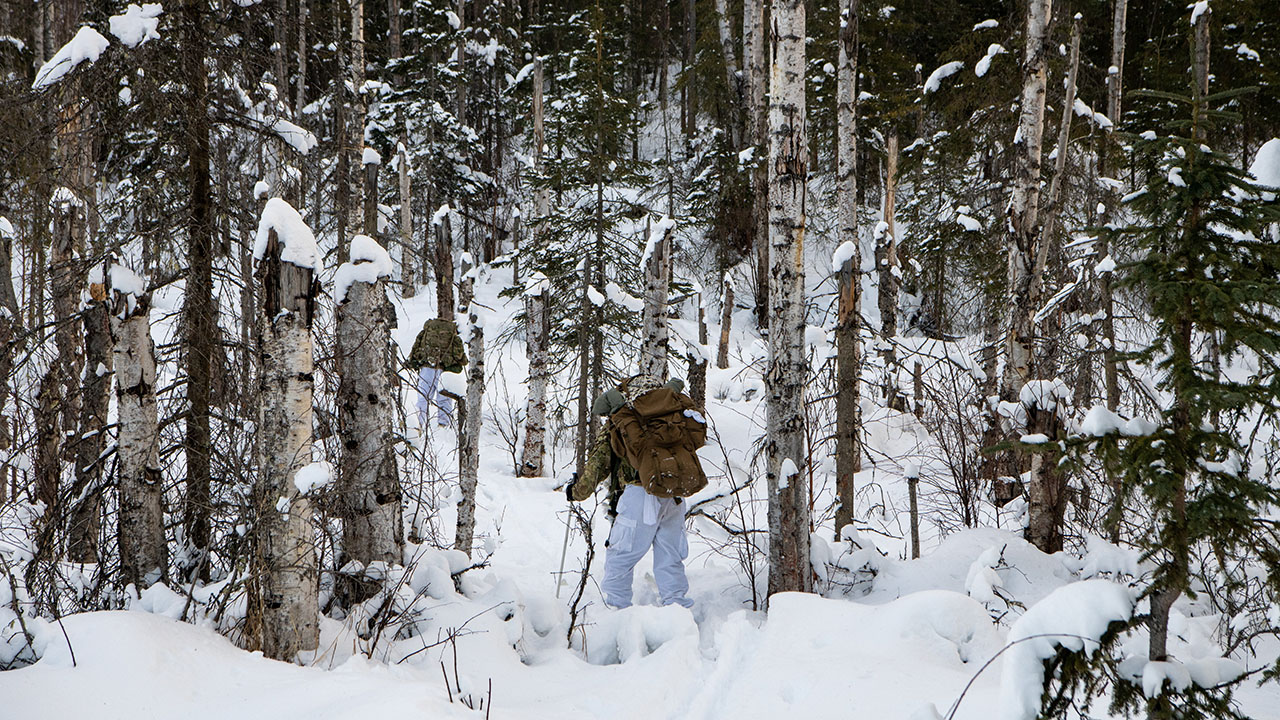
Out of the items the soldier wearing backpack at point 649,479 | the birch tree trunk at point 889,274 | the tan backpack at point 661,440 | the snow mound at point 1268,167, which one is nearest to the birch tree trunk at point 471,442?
the soldier wearing backpack at point 649,479

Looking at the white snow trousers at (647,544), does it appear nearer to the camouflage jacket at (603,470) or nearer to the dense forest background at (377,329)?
the camouflage jacket at (603,470)

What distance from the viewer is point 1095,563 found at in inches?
163

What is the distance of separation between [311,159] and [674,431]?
127 inches

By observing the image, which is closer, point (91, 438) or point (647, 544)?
point (91, 438)

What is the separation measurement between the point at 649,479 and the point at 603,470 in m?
0.54

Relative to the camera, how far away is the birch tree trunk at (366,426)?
15.1 ft

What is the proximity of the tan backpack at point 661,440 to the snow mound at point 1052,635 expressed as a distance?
298 centimetres

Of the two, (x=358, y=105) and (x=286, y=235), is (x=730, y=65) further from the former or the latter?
(x=286, y=235)

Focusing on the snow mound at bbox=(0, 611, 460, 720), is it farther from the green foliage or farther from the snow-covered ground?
the green foliage

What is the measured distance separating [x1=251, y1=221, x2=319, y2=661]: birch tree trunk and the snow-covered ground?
23 cm

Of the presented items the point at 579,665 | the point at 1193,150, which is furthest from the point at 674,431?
the point at 1193,150

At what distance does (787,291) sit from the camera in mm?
4648

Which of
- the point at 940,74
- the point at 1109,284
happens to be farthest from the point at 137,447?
the point at 940,74

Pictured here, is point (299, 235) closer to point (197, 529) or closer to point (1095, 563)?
point (197, 529)
